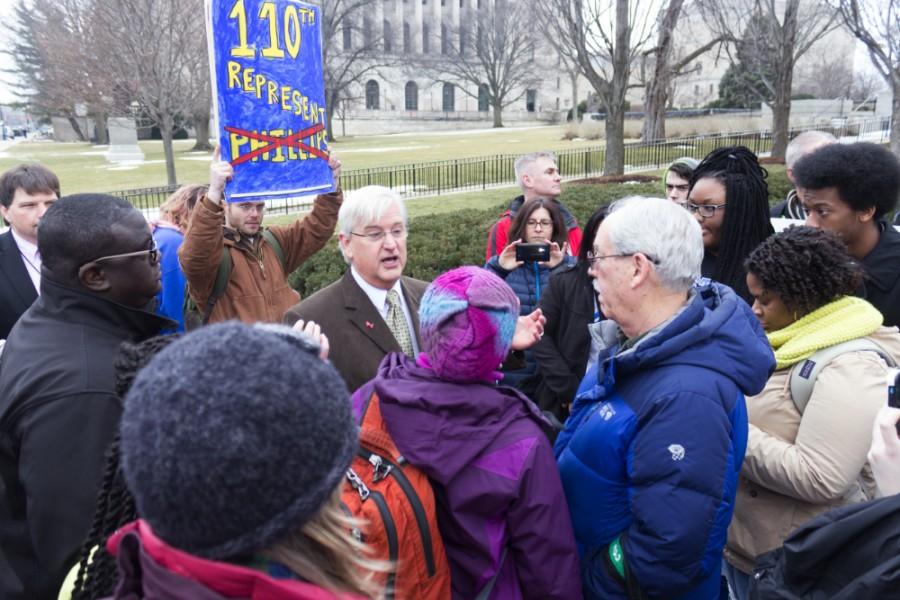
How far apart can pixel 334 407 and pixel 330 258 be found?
18.5ft

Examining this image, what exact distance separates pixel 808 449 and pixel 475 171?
65.1 feet

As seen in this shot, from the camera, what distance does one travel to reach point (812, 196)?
11.8 ft

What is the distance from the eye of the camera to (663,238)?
223cm

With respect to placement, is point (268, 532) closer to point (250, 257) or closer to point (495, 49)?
point (250, 257)

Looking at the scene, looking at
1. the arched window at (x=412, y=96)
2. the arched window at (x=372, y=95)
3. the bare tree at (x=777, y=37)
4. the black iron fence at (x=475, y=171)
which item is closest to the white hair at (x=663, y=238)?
the black iron fence at (x=475, y=171)

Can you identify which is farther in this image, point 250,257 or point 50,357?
point 250,257

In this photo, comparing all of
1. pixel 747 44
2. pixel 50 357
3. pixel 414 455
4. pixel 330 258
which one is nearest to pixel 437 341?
pixel 414 455

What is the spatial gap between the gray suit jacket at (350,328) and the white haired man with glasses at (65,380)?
81 cm

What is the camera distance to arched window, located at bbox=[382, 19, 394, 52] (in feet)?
→ 211

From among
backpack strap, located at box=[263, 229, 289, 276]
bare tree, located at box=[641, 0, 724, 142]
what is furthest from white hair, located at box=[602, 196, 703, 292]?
bare tree, located at box=[641, 0, 724, 142]

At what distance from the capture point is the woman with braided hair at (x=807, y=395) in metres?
2.30

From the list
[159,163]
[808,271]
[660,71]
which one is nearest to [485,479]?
[808,271]

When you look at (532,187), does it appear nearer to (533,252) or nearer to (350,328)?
(533,252)

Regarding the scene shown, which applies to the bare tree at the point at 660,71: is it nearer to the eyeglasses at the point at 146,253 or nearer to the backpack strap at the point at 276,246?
the backpack strap at the point at 276,246
